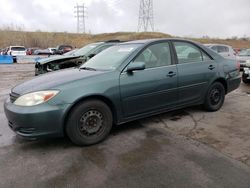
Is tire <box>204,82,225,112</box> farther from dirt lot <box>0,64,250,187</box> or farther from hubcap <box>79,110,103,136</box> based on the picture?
hubcap <box>79,110,103,136</box>

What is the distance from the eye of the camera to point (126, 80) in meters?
3.88

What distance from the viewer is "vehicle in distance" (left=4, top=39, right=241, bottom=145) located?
336 cm

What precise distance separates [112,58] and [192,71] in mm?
1570

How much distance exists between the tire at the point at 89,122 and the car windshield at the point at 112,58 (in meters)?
0.76

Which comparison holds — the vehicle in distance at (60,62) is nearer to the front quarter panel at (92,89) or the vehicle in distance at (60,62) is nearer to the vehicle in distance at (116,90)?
the vehicle in distance at (116,90)

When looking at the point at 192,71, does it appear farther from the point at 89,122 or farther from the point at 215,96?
the point at 89,122

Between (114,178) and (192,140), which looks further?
(192,140)

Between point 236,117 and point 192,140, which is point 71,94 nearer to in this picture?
point 192,140

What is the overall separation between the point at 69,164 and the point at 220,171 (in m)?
1.85

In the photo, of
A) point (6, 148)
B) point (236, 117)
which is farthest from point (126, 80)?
point (236, 117)

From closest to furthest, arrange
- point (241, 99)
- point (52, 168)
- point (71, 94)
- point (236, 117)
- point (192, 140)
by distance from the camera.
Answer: point (52, 168)
point (71, 94)
point (192, 140)
point (236, 117)
point (241, 99)

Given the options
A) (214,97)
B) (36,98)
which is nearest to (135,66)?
(36,98)

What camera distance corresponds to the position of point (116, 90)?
12.4ft

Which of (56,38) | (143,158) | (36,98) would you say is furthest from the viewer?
(56,38)
